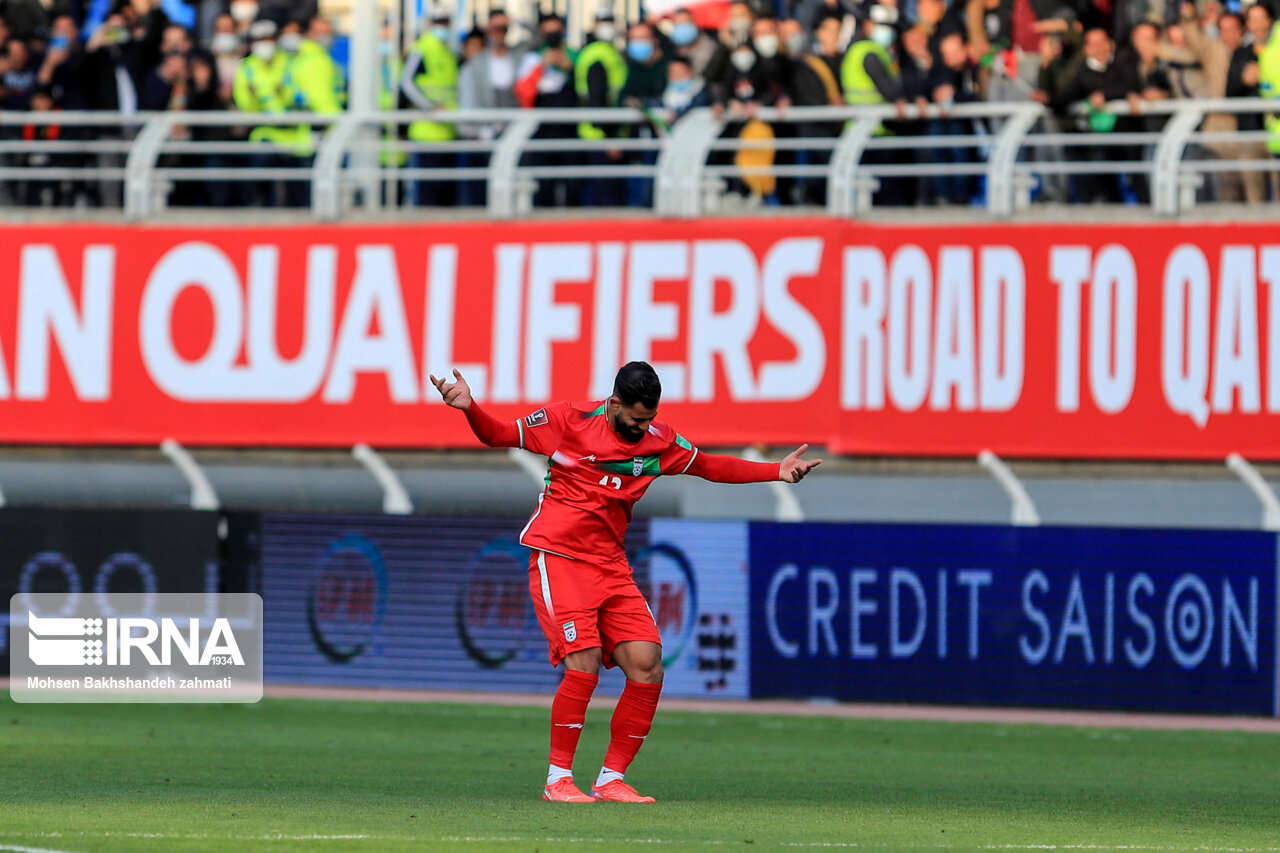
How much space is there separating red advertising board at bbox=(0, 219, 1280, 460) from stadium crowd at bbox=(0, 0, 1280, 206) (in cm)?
75

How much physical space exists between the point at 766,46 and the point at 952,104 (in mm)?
1993

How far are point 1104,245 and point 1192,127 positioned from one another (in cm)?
125

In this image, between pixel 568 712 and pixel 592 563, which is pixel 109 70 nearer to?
pixel 592 563

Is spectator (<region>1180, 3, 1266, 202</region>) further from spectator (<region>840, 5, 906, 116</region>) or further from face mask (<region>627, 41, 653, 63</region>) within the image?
face mask (<region>627, 41, 653, 63</region>)

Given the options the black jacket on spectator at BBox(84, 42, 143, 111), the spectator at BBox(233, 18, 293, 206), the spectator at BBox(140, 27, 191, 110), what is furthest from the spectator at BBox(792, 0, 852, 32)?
the black jacket on spectator at BBox(84, 42, 143, 111)

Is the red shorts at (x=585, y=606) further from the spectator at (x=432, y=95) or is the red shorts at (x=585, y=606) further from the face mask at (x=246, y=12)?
the face mask at (x=246, y=12)

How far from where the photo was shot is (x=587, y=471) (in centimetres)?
1076

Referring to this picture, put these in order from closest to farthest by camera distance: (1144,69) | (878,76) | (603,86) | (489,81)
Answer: (1144,69), (878,76), (603,86), (489,81)

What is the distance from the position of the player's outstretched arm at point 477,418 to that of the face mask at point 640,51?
437 inches

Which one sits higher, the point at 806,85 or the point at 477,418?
the point at 806,85

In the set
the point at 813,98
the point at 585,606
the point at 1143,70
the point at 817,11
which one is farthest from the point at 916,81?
the point at 585,606

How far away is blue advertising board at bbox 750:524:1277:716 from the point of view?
63.2 feet

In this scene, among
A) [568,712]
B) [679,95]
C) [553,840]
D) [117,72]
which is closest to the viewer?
[553,840]

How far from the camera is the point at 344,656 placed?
21.3 m
